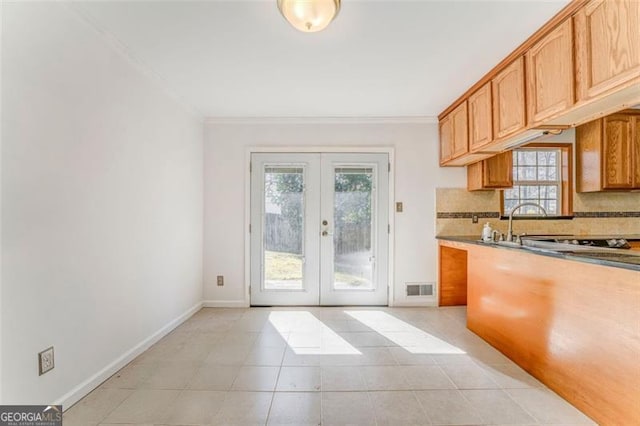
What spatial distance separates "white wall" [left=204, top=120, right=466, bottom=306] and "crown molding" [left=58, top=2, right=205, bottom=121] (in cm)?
75

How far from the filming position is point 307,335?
2693 mm

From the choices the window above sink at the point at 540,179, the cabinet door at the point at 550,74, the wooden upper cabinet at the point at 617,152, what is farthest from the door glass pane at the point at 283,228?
the wooden upper cabinet at the point at 617,152

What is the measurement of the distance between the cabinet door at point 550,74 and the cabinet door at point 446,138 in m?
1.18

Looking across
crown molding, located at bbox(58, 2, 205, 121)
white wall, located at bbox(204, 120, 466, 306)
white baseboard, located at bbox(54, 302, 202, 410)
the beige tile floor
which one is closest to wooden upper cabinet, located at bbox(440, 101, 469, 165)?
white wall, located at bbox(204, 120, 466, 306)

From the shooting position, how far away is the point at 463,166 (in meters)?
3.56

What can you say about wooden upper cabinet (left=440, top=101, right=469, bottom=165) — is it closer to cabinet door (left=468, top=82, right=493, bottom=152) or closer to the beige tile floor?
cabinet door (left=468, top=82, right=493, bottom=152)

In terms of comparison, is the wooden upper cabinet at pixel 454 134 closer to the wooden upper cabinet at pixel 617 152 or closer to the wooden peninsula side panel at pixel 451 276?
the wooden peninsula side panel at pixel 451 276

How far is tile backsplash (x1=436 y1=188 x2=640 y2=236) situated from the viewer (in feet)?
11.5

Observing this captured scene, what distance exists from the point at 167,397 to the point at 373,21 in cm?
263

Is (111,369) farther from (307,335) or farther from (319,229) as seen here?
(319,229)

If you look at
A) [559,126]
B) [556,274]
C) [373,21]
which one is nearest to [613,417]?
[556,274]

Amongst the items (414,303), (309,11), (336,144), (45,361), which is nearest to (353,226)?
(336,144)

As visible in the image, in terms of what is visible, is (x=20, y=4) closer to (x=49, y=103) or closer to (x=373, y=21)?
(x=49, y=103)

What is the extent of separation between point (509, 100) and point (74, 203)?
9.94 feet
